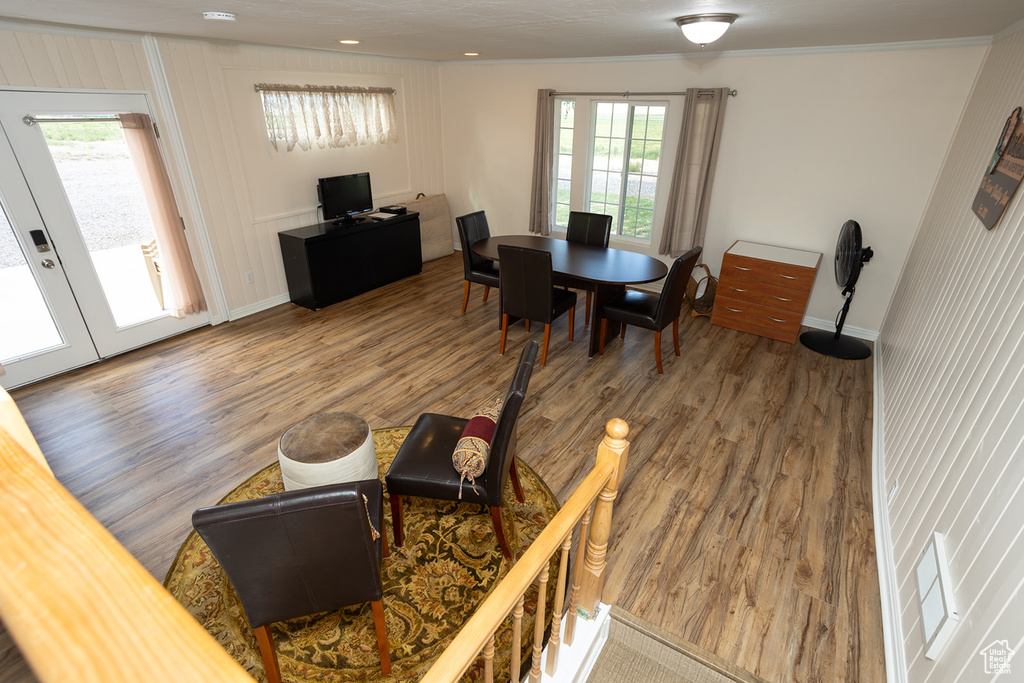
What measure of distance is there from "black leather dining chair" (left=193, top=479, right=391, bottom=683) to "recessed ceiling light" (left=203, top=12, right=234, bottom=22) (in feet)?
9.12

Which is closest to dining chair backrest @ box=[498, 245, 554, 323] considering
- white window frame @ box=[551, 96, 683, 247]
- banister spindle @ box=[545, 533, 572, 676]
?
white window frame @ box=[551, 96, 683, 247]

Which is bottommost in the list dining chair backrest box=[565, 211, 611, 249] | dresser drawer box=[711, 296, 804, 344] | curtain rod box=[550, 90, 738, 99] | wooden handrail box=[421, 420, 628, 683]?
dresser drawer box=[711, 296, 804, 344]

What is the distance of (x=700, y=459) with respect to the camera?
2.97m

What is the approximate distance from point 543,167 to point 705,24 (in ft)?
10.2

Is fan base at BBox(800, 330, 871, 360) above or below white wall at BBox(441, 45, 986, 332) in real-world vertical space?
below

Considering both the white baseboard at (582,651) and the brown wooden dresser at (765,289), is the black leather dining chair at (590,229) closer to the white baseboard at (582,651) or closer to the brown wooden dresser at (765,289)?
the brown wooden dresser at (765,289)

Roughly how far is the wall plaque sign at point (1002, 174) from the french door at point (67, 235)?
5400mm

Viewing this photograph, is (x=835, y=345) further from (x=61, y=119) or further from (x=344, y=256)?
(x=61, y=119)

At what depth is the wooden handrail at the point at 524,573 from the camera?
0.95 meters

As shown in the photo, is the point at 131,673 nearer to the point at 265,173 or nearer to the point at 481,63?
the point at 265,173

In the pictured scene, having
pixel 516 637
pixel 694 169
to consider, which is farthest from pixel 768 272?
pixel 516 637

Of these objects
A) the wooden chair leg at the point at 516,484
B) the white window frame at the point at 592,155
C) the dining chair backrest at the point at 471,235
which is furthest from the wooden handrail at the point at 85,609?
the white window frame at the point at 592,155

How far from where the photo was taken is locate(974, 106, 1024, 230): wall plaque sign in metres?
2.07

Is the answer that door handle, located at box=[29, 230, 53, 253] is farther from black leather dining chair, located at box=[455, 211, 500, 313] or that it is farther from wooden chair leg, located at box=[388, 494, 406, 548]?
wooden chair leg, located at box=[388, 494, 406, 548]
